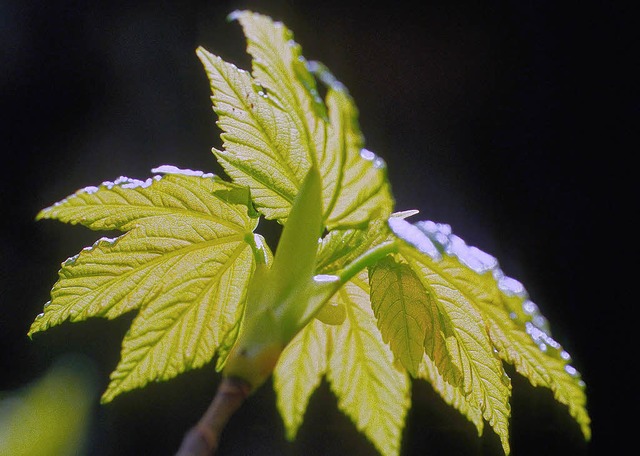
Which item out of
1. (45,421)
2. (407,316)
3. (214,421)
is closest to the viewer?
(214,421)

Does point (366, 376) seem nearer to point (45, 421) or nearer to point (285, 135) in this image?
point (285, 135)

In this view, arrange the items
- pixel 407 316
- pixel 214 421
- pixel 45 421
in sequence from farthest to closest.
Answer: pixel 45 421 → pixel 407 316 → pixel 214 421

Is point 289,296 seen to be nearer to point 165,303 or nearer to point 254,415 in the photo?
point 165,303

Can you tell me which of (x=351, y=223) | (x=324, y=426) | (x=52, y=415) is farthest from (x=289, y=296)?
(x=324, y=426)

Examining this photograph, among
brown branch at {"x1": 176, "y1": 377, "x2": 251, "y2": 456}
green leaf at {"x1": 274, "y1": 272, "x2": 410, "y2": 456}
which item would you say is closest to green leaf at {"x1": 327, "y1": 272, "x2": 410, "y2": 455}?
green leaf at {"x1": 274, "y1": 272, "x2": 410, "y2": 456}

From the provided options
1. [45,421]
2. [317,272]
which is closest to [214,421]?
[317,272]

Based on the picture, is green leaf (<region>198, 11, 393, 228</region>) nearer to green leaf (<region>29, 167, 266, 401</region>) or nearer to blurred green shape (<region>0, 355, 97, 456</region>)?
green leaf (<region>29, 167, 266, 401</region>)

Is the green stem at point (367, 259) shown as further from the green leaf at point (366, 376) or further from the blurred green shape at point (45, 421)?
the blurred green shape at point (45, 421)
